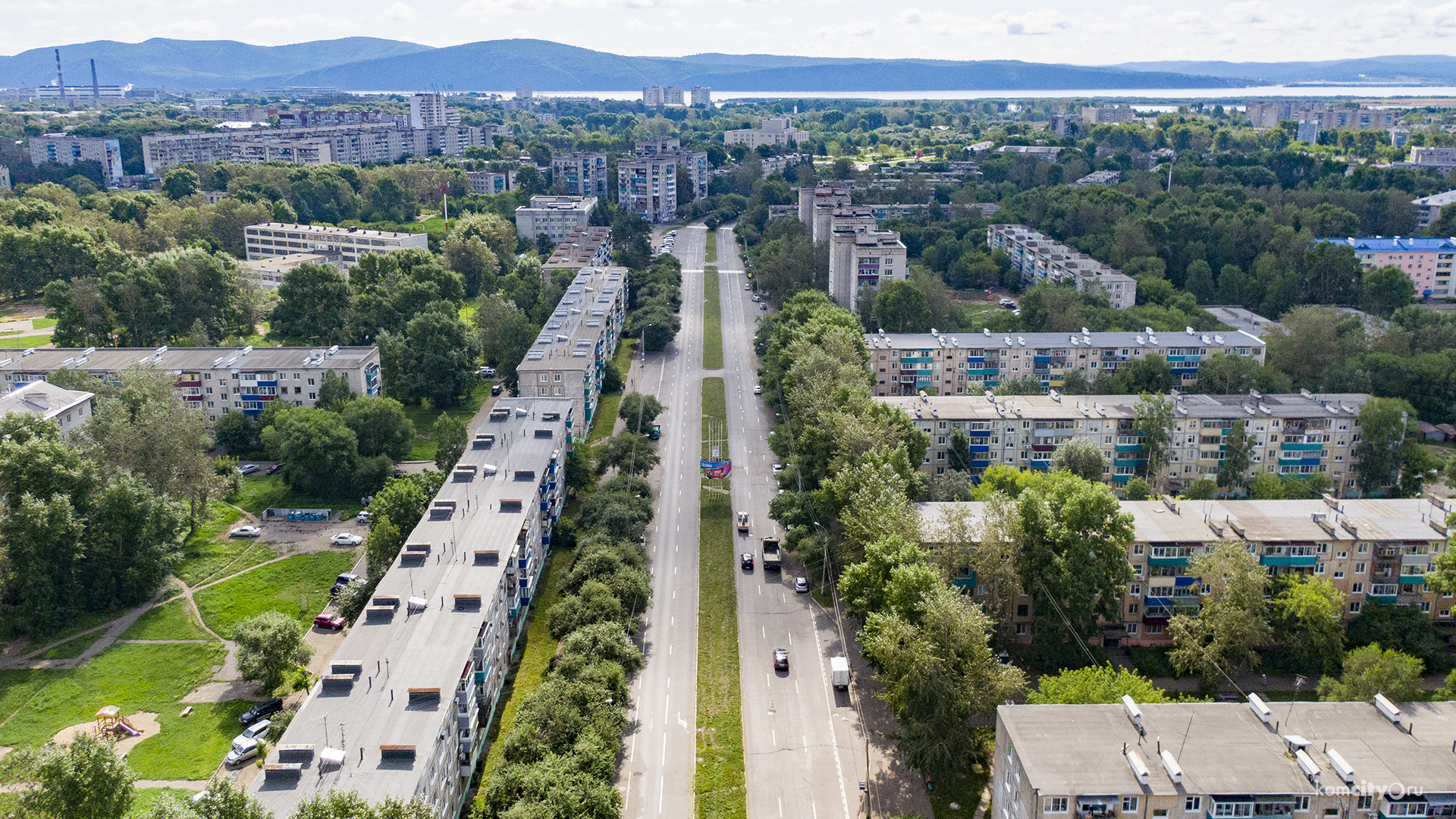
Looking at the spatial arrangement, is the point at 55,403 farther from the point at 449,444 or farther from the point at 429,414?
the point at 449,444

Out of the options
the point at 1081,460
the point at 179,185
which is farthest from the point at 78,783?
the point at 179,185

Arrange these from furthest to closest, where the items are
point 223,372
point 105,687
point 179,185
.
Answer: point 179,185, point 223,372, point 105,687

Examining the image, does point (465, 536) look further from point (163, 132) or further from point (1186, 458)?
point (163, 132)

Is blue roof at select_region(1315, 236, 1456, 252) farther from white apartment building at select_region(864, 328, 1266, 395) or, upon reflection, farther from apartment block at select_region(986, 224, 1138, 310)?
white apartment building at select_region(864, 328, 1266, 395)

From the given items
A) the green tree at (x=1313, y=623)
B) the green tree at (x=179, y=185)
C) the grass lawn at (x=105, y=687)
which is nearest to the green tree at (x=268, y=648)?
the grass lawn at (x=105, y=687)

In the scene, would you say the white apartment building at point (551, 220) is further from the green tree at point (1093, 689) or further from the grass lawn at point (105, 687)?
the green tree at point (1093, 689)

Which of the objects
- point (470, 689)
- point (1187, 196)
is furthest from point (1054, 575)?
point (1187, 196)
